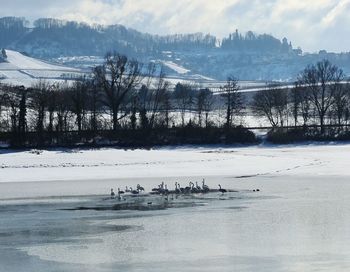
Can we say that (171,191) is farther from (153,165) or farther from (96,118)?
(96,118)

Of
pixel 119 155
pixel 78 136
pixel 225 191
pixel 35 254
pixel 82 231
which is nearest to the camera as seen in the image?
pixel 35 254

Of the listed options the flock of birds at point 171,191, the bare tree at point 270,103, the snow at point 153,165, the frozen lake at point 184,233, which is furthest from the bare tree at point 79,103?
the frozen lake at point 184,233

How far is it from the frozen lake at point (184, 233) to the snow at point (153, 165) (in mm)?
9302

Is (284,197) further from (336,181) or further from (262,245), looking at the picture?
(262,245)

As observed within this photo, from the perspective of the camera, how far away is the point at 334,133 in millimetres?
71062

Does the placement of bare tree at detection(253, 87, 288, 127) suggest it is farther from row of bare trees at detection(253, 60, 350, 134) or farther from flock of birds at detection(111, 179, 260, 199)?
flock of birds at detection(111, 179, 260, 199)

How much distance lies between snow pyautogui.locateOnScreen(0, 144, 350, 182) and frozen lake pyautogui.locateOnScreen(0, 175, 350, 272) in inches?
366

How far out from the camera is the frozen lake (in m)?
14.7

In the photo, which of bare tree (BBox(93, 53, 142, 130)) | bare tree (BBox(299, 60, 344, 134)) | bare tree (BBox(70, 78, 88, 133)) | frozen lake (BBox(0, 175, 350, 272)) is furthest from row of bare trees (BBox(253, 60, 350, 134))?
frozen lake (BBox(0, 175, 350, 272))

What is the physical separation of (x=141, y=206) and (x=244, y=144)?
4422 centimetres

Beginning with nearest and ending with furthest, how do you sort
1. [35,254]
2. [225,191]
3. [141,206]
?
Result: [35,254]
[141,206]
[225,191]

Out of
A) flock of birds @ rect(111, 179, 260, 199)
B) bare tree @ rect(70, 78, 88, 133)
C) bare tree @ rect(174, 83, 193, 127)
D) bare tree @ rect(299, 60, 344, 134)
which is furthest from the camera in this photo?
bare tree @ rect(174, 83, 193, 127)

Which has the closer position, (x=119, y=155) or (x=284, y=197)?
(x=284, y=197)

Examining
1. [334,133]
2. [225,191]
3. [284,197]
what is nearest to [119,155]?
[225,191]
